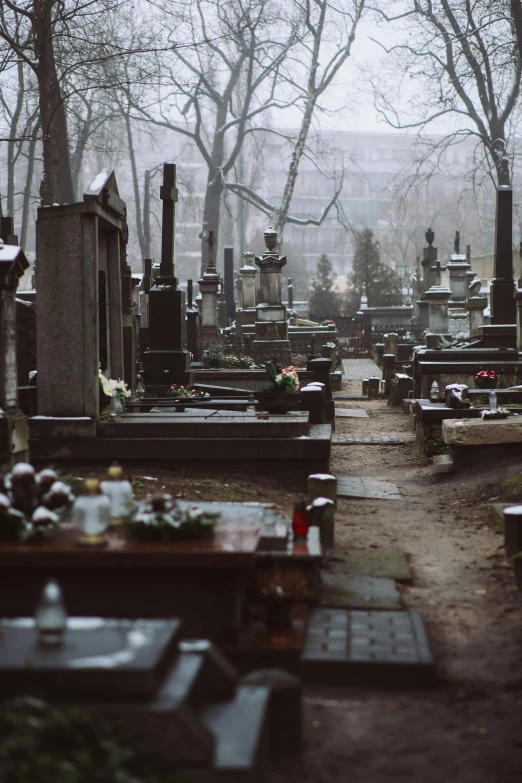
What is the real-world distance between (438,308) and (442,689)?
22.9 metres

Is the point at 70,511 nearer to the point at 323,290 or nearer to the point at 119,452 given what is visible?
the point at 119,452

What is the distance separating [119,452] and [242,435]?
131cm

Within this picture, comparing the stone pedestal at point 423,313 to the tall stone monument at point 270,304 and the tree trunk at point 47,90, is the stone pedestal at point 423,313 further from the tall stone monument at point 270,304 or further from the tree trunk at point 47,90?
the tree trunk at point 47,90

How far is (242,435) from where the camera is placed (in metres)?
10.2

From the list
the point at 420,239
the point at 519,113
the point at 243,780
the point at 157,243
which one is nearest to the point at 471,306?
the point at 519,113

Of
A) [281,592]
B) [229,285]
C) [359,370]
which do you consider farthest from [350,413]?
[229,285]

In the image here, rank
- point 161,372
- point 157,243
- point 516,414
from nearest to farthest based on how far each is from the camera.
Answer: point 516,414 → point 161,372 → point 157,243

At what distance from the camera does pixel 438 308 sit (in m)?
27.1

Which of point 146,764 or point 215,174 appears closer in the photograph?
point 146,764

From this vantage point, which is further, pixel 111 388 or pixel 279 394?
pixel 279 394

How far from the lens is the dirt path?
4.00 meters

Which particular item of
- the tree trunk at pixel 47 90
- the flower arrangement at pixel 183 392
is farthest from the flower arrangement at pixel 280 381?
the tree trunk at pixel 47 90

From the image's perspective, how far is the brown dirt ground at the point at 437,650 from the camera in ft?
13.2

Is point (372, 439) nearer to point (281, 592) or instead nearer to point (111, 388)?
point (111, 388)
